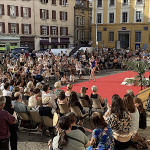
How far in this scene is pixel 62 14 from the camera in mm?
42938

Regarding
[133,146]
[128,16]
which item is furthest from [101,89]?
[128,16]

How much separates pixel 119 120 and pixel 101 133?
1.03 m

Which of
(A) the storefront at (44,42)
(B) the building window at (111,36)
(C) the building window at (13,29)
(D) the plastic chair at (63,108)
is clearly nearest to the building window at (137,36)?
(B) the building window at (111,36)

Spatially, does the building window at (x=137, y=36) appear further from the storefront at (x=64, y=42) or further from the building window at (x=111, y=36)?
the storefront at (x=64, y=42)

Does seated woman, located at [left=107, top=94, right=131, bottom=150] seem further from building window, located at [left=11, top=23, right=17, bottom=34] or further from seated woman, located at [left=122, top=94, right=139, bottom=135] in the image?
building window, located at [left=11, top=23, right=17, bottom=34]

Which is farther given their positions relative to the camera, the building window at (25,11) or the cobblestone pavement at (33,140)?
the building window at (25,11)

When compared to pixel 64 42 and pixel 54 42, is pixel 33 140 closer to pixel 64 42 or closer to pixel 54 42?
pixel 54 42

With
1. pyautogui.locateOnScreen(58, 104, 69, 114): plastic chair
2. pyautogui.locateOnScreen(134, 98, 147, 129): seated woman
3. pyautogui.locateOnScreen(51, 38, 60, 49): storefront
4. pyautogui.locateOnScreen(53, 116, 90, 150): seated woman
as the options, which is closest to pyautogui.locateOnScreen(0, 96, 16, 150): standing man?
pyautogui.locateOnScreen(53, 116, 90, 150): seated woman

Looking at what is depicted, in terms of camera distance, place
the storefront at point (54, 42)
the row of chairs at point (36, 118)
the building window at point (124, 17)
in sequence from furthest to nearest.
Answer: the storefront at point (54, 42)
the building window at point (124, 17)
the row of chairs at point (36, 118)

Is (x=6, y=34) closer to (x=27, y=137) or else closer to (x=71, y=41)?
(x=71, y=41)

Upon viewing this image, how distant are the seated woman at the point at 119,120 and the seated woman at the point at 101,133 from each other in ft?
2.72

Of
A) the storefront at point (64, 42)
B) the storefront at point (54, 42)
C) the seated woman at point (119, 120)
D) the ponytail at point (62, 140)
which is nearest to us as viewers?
the ponytail at point (62, 140)

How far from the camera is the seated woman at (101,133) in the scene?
4539 millimetres

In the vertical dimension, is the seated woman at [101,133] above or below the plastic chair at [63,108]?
above
